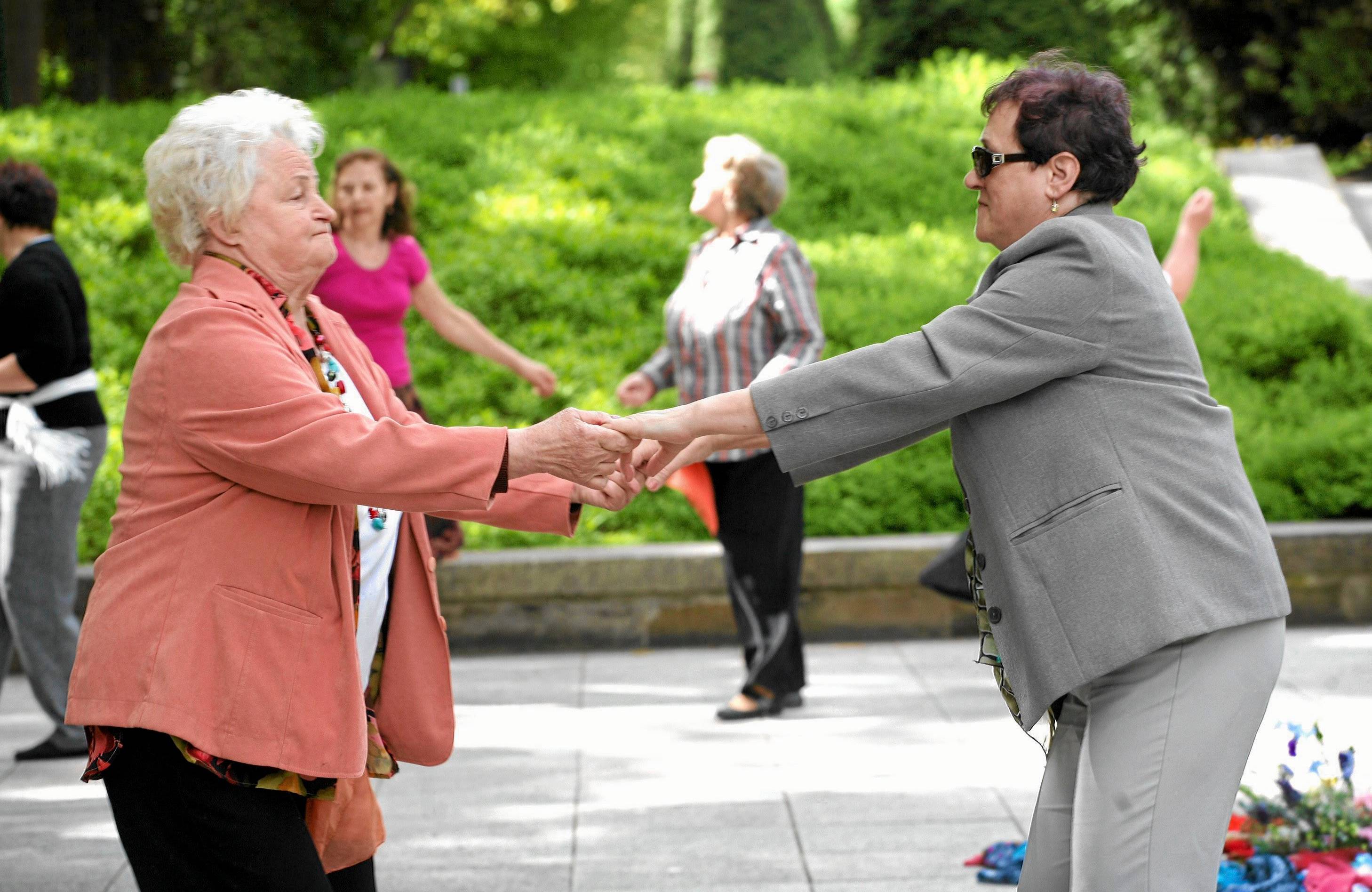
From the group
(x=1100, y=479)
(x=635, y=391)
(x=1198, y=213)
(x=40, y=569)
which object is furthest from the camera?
(x=635, y=391)

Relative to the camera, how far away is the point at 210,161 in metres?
2.64

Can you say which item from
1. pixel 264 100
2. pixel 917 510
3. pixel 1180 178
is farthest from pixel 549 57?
pixel 264 100

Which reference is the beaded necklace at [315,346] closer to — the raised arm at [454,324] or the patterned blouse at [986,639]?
the patterned blouse at [986,639]

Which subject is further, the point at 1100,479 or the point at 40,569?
the point at 40,569

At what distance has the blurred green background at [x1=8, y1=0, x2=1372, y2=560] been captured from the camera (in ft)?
27.7

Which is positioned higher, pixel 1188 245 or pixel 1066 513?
pixel 1188 245

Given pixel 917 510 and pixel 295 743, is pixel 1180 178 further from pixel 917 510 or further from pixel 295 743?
pixel 295 743

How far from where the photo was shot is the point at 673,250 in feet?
33.3

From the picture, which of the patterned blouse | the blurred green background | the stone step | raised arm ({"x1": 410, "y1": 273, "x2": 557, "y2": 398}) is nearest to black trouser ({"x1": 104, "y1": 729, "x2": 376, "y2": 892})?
the patterned blouse

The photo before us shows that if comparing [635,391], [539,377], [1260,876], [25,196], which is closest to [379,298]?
[539,377]

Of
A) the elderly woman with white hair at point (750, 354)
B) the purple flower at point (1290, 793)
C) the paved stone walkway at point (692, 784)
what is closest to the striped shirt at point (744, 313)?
the elderly woman with white hair at point (750, 354)

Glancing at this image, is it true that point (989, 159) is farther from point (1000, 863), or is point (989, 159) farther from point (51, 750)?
point (51, 750)

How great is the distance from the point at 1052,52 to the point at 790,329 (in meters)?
3.04

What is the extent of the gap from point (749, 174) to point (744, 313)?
586 mm
